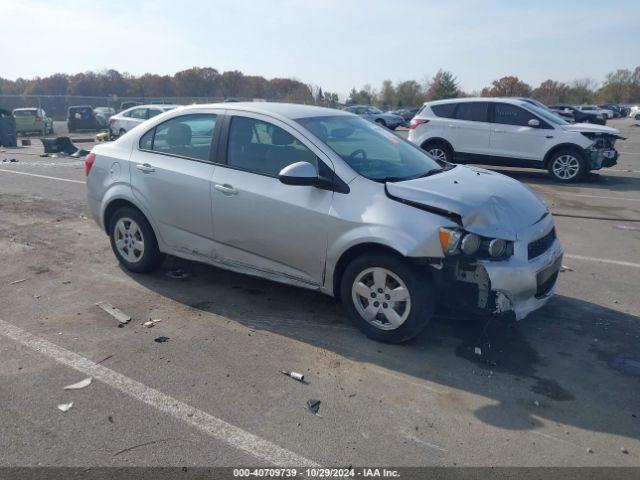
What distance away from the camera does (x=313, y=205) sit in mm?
4465

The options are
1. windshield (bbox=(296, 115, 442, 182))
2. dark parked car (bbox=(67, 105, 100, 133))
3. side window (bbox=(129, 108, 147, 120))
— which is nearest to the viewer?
windshield (bbox=(296, 115, 442, 182))

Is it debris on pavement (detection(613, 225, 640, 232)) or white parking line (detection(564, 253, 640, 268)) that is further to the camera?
debris on pavement (detection(613, 225, 640, 232))

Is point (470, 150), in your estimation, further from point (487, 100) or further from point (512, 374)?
point (512, 374)

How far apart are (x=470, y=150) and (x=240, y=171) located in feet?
31.0

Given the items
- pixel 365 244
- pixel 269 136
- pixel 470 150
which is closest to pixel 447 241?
pixel 365 244

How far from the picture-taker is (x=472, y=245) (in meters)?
3.98

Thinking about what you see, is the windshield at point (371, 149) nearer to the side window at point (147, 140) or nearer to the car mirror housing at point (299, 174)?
the car mirror housing at point (299, 174)

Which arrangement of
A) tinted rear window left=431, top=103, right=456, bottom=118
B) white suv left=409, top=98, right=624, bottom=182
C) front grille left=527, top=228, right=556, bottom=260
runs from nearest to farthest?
front grille left=527, top=228, right=556, bottom=260 → white suv left=409, top=98, right=624, bottom=182 → tinted rear window left=431, top=103, right=456, bottom=118

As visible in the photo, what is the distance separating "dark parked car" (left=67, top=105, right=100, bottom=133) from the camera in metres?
32.1

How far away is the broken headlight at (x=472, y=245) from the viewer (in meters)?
3.96

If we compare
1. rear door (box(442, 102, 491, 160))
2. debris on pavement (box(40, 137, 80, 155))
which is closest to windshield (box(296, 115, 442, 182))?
rear door (box(442, 102, 491, 160))

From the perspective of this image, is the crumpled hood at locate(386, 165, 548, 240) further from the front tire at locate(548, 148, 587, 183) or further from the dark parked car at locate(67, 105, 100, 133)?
the dark parked car at locate(67, 105, 100, 133)

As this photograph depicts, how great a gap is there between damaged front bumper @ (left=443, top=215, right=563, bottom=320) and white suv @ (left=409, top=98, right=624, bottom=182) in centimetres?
804

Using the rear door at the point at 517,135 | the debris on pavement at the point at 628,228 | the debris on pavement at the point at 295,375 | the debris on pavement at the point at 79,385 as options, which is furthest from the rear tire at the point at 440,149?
the debris on pavement at the point at 79,385
